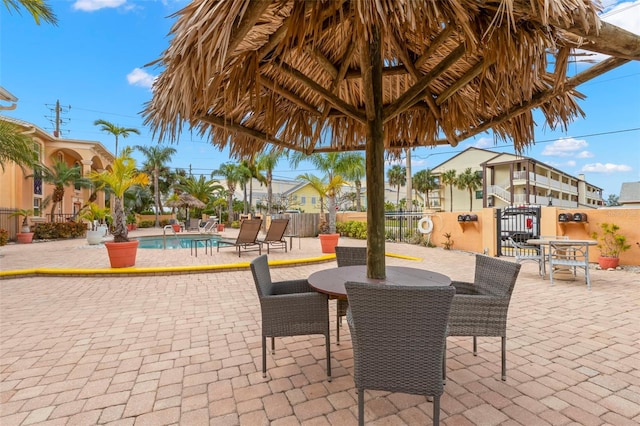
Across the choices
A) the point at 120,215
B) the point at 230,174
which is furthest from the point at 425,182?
the point at 120,215

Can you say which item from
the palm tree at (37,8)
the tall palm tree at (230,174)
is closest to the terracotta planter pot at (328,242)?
the palm tree at (37,8)

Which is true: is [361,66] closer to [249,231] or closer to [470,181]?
[249,231]

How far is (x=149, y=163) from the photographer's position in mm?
29031

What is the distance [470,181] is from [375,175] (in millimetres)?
33121

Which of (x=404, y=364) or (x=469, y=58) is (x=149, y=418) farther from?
(x=469, y=58)

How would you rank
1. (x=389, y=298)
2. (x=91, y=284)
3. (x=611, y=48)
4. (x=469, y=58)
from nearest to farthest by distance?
1. (x=389, y=298)
2. (x=611, y=48)
3. (x=469, y=58)
4. (x=91, y=284)

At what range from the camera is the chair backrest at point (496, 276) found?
91.4 inches

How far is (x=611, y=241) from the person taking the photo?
698 cm

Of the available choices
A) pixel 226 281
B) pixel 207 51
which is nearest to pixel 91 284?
pixel 226 281

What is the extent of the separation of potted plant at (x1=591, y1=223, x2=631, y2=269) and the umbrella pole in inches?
281

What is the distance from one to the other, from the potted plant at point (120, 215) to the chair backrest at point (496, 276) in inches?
268

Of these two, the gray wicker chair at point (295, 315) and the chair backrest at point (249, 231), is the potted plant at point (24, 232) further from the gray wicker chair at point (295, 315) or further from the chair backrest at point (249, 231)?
the gray wicker chair at point (295, 315)

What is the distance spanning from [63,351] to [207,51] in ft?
10.3

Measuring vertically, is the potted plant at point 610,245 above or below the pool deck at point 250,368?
above
